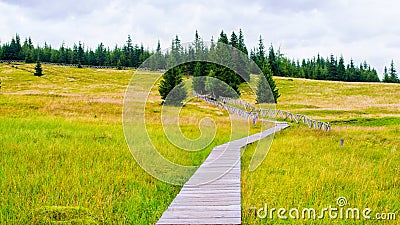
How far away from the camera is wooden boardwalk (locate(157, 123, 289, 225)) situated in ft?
17.4

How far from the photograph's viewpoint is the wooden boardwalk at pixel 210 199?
5.30m

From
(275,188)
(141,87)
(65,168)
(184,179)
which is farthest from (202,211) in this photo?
(65,168)

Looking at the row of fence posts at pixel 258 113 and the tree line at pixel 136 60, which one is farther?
the tree line at pixel 136 60

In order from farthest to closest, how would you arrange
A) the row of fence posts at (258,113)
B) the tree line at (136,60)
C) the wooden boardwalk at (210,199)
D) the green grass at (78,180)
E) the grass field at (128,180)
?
the tree line at (136,60) < the row of fence posts at (258,113) < the grass field at (128,180) < the green grass at (78,180) < the wooden boardwalk at (210,199)

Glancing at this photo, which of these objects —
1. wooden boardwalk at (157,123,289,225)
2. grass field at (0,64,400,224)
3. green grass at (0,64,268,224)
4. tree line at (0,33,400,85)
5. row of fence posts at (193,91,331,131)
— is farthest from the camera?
tree line at (0,33,400,85)

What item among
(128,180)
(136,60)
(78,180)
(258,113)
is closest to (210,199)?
(128,180)

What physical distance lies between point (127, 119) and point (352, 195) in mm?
5987

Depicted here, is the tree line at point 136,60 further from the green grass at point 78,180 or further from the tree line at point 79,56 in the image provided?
the green grass at point 78,180

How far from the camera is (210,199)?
20.8 feet

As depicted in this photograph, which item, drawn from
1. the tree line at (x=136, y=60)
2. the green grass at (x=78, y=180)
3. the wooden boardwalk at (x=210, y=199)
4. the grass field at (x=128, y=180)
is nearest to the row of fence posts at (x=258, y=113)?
the grass field at (x=128, y=180)

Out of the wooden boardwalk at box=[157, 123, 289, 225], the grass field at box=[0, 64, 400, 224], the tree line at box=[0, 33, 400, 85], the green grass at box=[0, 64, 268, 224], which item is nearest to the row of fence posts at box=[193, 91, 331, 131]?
the grass field at box=[0, 64, 400, 224]

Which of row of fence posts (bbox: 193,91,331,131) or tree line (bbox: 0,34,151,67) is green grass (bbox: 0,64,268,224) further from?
tree line (bbox: 0,34,151,67)

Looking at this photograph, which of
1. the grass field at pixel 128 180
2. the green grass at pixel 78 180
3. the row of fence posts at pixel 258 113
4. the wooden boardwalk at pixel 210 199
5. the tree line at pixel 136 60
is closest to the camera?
the wooden boardwalk at pixel 210 199

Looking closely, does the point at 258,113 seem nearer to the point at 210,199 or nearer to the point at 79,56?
the point at 210,199
